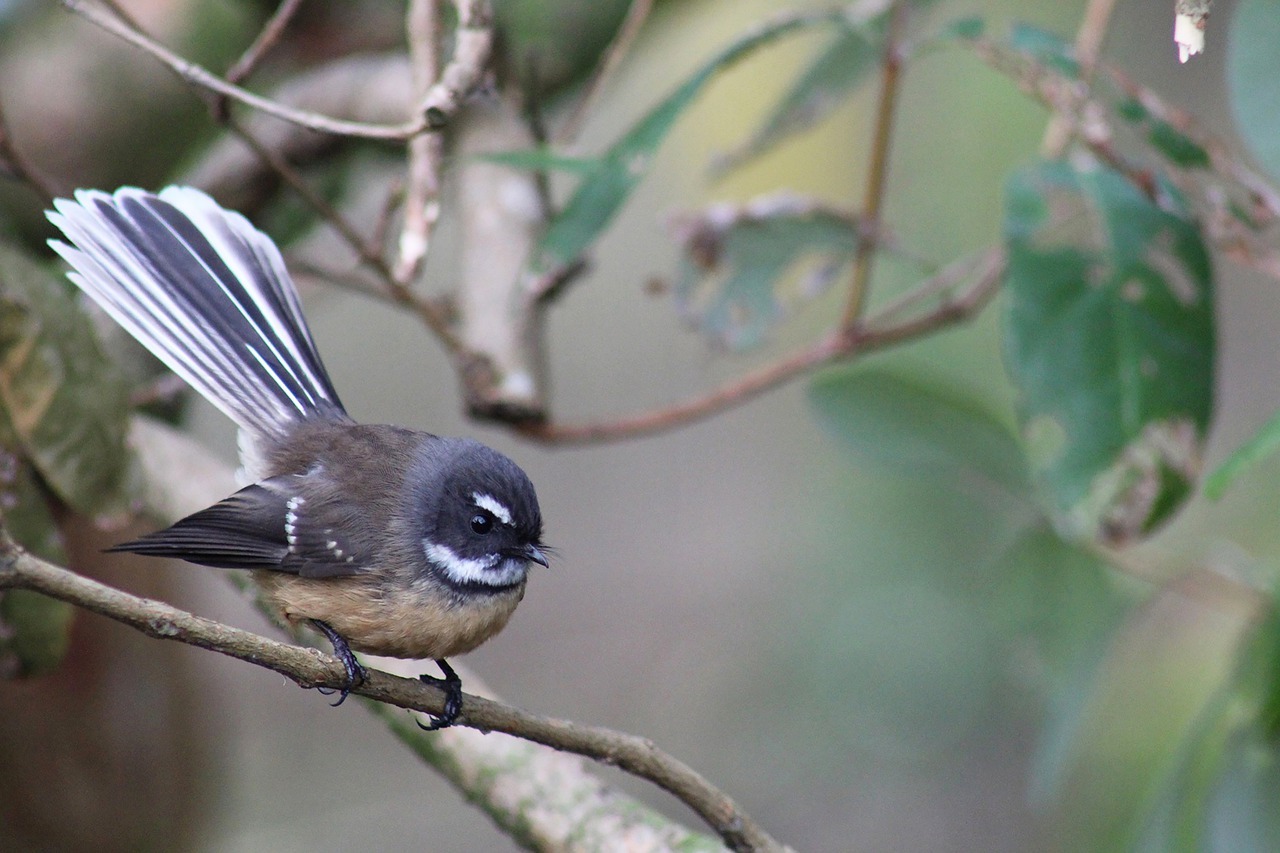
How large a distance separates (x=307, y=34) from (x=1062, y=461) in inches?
126

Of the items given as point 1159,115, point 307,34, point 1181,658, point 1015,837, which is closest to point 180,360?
point 1159,115

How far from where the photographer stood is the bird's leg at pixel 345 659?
2.00m

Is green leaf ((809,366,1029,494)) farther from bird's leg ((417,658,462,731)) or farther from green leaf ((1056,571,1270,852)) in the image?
bird's leg ((417,658,462,731))

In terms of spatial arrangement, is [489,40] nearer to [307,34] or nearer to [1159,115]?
[1159,115]

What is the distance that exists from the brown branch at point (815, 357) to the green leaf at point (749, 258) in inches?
9.6

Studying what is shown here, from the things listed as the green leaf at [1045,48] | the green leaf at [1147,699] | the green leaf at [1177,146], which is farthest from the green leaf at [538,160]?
the green leaf at [1147,699]

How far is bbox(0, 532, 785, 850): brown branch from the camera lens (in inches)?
59.4

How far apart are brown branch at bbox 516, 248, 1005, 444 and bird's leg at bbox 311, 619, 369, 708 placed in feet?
2.93

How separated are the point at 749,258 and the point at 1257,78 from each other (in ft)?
4.65

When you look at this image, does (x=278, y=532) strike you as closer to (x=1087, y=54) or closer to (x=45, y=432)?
(x=45, y=432)

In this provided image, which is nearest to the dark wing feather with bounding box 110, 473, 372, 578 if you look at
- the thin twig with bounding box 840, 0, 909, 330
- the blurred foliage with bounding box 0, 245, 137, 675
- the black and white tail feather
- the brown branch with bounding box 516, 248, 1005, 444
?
the black and white tail feather

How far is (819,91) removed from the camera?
11.0ft

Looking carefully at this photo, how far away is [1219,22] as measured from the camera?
496 centimetres

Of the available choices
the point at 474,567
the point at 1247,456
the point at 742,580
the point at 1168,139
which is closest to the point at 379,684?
the point at 474,567
